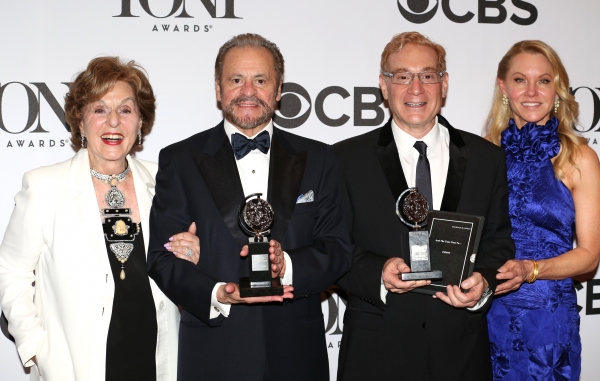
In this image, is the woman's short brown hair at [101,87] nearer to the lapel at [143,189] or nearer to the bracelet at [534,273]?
the lapel at [143,189]

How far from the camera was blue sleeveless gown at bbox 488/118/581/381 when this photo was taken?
3.22 m

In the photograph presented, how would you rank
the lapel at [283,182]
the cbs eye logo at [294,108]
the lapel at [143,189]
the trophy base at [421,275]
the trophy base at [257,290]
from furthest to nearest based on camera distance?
the cbs eye logo at [294,108] < the lapel at [143,189] < the lapel at [283,182] < the trophy base at [421,275] < the trophy base at [257,290]

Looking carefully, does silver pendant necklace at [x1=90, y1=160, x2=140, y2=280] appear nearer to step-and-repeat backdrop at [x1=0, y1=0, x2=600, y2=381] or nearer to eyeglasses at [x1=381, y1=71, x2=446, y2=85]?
step-and-repeat backdrop at [x1=0, y1=0, x2=600, y2=381]

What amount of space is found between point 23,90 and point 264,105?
183 cm

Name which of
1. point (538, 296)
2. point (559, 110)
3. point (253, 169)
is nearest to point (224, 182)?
point (253, 169)

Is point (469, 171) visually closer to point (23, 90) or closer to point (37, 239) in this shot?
point (37, 239)

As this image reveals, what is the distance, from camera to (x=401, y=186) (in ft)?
9.82

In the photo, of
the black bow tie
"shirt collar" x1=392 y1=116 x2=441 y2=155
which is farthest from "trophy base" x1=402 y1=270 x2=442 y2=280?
the black bow tie

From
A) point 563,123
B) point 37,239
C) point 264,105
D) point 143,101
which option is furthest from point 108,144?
point 563,123

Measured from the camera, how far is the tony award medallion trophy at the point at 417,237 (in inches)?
109

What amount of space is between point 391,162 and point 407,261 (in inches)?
19.2

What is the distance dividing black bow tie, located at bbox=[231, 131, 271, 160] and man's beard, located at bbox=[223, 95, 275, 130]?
0.17 feet

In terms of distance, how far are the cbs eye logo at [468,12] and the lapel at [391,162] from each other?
151 cm

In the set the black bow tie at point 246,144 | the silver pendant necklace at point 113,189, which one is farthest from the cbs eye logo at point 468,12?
the silver pendant necklace at point 113,189
